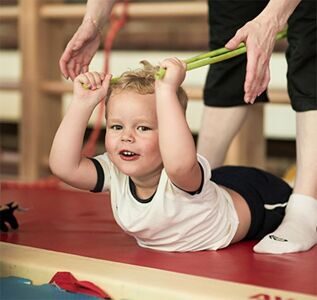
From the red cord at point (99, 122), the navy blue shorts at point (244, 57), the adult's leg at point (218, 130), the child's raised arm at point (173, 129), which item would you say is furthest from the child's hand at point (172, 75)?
the red cord at point (99, 122)

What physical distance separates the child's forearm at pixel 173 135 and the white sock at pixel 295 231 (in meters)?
0.23

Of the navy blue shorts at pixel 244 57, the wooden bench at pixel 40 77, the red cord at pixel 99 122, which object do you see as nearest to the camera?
the navy blue shorts at pixel 244 57

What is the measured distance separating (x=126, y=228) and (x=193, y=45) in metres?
2.28

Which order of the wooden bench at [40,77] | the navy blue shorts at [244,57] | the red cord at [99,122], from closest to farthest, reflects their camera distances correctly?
the navy blue shorts at [244,57], the red cord at [99,122], the wooden bench at [40,77]

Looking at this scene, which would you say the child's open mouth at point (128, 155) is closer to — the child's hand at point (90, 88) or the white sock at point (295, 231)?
the child's hand at point (90, 88)

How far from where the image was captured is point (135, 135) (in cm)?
127

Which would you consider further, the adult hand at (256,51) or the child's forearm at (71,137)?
the child's forearm at (71,137)

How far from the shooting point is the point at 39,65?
2.92 m

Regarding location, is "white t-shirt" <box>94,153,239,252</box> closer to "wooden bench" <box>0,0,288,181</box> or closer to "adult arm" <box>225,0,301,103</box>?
"adult arm" <box>225,0,301,103</box>

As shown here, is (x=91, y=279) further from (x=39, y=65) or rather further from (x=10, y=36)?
(x=10, y=36)

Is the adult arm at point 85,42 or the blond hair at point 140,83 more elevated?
the adult arm at point 85,42

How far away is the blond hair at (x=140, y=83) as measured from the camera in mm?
1279

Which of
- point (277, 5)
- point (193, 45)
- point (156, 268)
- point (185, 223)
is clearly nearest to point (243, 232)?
point (185, 223)

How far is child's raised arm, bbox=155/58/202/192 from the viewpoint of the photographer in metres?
1.20
